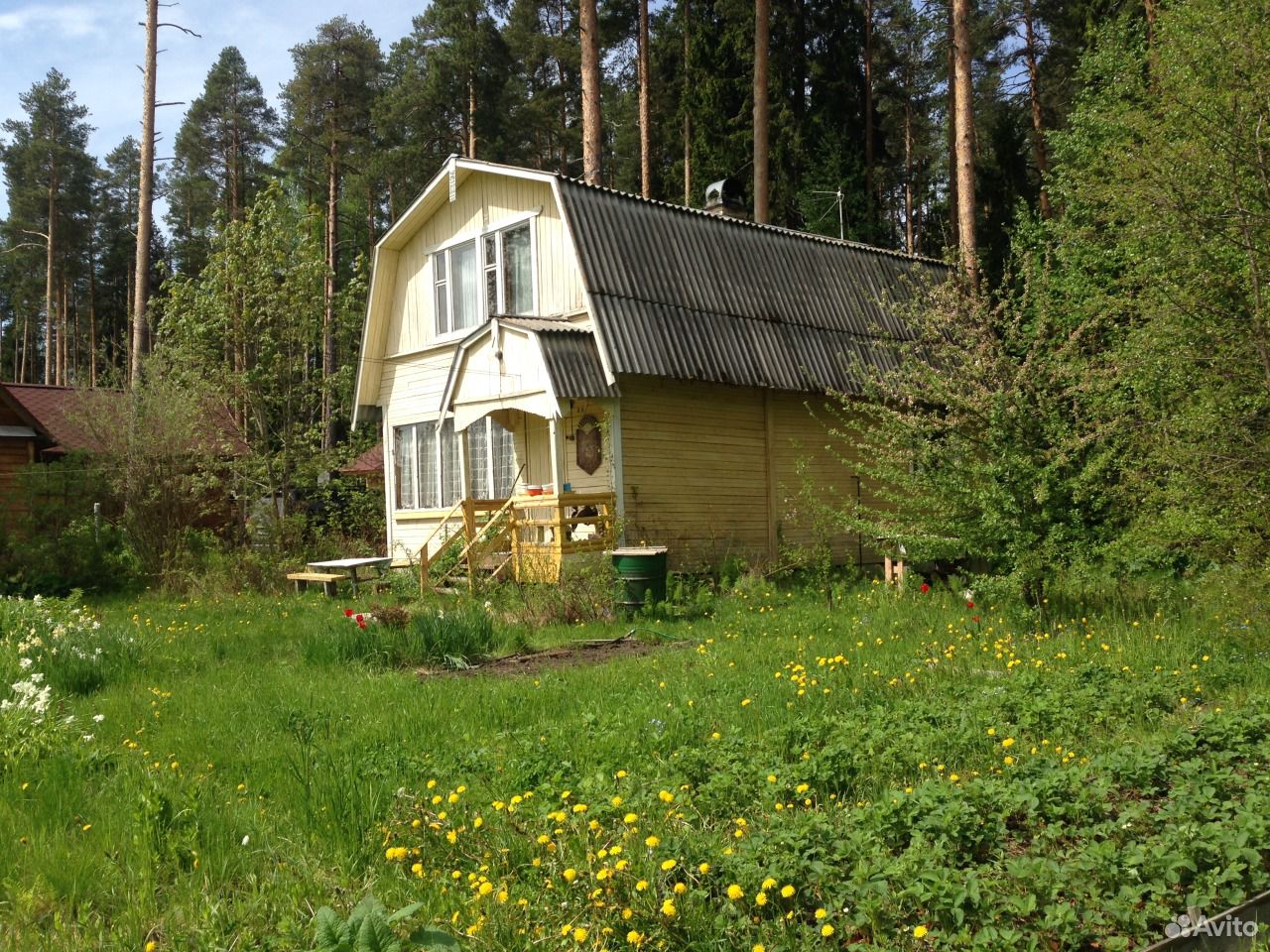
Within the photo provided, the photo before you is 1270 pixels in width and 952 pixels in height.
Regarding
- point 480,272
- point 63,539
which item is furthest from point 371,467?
point 63,539

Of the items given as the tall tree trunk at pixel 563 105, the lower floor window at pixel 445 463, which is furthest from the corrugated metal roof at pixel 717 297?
the tall tree trunk at pixel 563 105

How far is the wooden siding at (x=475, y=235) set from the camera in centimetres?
1544

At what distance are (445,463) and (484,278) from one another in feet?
11.0

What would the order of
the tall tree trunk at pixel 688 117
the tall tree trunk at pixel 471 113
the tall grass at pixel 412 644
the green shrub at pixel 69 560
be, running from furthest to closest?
the tall tree trunk at pixel 471 113
the tall tree trunk at pixel 688 117
the green shrub at pixel 69 560
the tall grass at pixel 412 644

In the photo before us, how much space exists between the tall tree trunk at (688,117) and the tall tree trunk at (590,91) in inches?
423

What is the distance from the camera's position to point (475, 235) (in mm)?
17328

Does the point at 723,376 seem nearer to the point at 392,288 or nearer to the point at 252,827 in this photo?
the point at 392,288

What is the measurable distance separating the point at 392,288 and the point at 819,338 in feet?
27.4

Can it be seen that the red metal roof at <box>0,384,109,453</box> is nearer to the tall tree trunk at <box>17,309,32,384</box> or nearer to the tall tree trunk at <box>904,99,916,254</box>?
the tall tree trunk at <box>904,99,916,254</box>

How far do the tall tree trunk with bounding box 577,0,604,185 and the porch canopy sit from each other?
18.5ft

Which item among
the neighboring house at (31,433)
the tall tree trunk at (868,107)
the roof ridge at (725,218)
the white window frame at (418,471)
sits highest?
the tall tree trunk at (868,107)

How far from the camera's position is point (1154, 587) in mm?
9586

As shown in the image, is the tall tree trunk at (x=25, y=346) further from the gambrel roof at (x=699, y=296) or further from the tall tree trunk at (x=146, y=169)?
the gambrel roof at (x=699, y=296)

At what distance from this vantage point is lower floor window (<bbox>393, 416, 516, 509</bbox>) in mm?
16547
